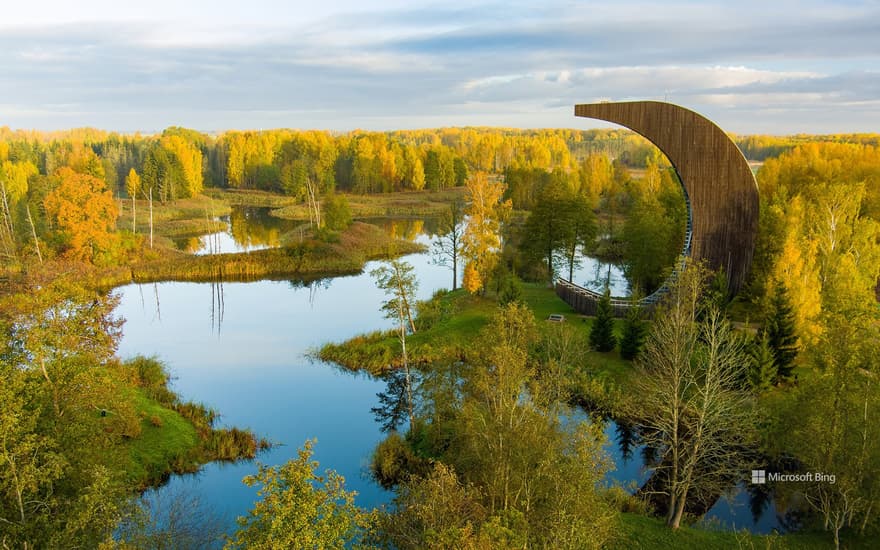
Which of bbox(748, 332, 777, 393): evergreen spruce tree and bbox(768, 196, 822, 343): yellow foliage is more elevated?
bbox(768, 196, 822, 343): yellow foliage

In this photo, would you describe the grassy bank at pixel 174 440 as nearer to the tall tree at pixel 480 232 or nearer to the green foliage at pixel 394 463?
the green foliage at pixel 394 463

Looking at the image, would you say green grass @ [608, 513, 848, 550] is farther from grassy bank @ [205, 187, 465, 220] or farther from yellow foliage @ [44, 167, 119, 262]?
grassy bank @ [205, 187, 465, 220]

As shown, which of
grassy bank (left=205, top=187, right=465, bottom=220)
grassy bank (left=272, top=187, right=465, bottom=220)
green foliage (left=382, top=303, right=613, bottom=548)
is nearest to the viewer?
green foliage (left=382, top=303, right=613, bottom=548)

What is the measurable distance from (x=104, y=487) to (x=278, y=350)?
18.5 metres

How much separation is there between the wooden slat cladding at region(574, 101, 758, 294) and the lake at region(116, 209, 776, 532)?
31.0ft

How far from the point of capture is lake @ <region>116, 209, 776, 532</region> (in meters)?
17.8

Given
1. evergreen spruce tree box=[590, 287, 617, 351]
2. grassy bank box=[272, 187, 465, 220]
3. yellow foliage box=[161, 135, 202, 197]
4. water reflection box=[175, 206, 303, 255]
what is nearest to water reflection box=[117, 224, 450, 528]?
evergreen spruce tree box=[590, 287, 617, 351]

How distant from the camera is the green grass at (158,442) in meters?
17.5

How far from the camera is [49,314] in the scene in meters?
14.6

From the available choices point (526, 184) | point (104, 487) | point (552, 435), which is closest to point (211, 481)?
point (104, 487)

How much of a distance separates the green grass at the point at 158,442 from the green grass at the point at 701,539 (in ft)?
39.6

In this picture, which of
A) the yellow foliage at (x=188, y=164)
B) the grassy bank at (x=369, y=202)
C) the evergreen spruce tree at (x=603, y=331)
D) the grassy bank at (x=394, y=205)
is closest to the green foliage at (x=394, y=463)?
the evergreen spruce tree at (x=603, y=331)

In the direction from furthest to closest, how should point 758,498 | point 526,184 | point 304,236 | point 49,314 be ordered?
point 526,184 < point 304,236 < point 758,498 < point 49,314

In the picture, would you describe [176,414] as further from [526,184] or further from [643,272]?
[526,184]
